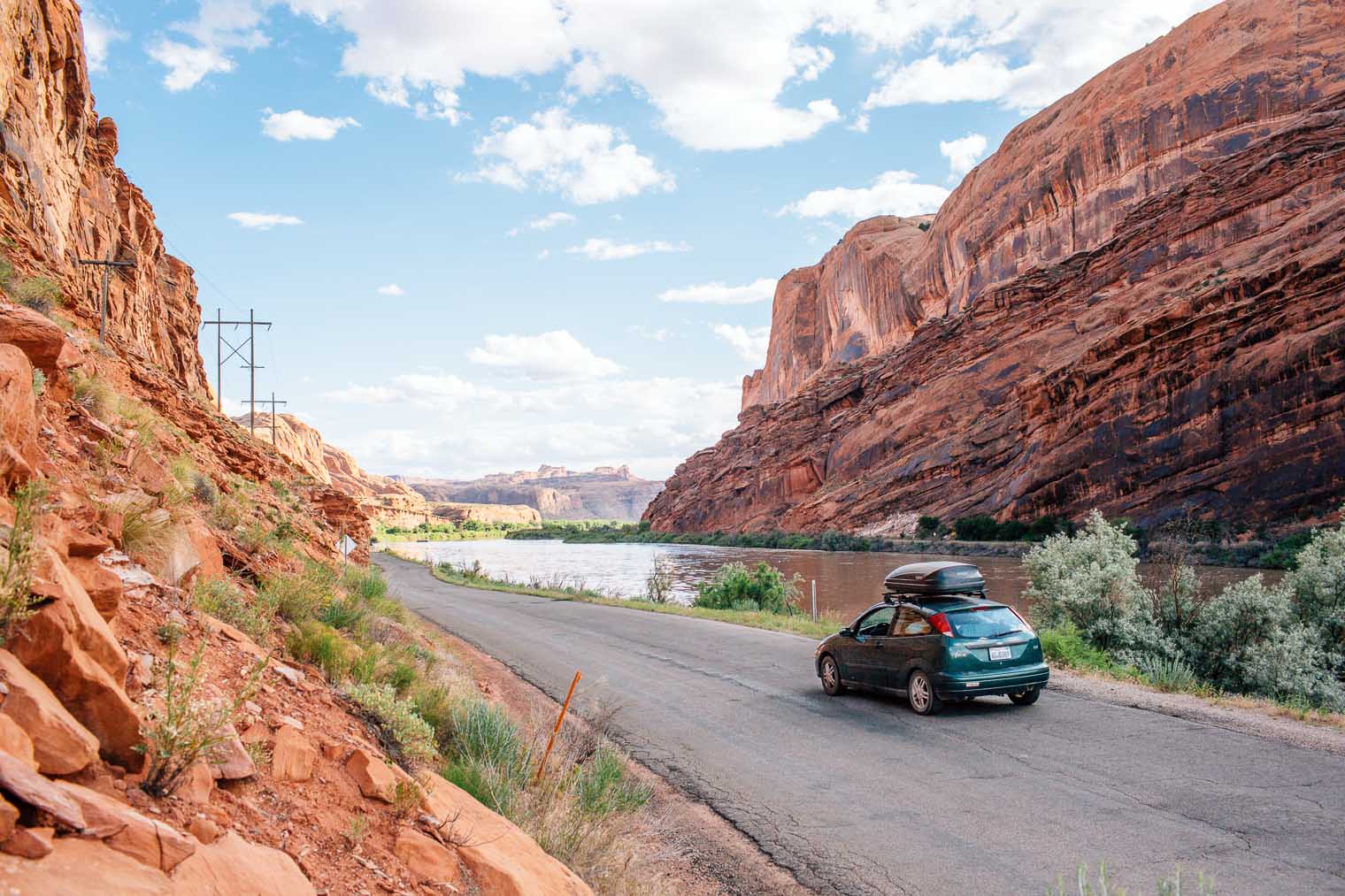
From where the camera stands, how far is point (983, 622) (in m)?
10.0

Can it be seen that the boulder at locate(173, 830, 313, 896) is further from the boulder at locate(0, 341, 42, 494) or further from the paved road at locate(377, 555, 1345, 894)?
the paved road at locate(377, 555, 1345, 894)

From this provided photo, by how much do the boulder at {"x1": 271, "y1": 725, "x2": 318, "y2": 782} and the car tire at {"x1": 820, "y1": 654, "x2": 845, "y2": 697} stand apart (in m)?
8.33

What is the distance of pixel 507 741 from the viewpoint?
666 centimetres

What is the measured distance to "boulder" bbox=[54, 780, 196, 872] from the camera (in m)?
2.46

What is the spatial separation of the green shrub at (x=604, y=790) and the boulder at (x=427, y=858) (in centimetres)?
210

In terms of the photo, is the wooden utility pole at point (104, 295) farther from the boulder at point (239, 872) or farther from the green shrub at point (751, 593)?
the green shrub at point (751, 593)

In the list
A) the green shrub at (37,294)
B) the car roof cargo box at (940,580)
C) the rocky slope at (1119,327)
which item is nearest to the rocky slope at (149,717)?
the green shrub at (37,294)

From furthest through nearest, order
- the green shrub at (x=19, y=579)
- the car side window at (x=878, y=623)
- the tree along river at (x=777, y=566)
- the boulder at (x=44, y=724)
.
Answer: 1. the tree along river at (x=777, y=566)
2. the car side window at (x=878, y=623)
3. the green shrub at (x=19, y=579)
4. the boulder at (x=44, y=724)

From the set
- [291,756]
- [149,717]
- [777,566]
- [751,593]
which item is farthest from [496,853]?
[777,566]

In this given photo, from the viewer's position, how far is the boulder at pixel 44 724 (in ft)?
8.59

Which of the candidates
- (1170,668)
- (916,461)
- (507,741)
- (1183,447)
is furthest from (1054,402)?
(507,741)

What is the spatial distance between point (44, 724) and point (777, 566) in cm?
5427

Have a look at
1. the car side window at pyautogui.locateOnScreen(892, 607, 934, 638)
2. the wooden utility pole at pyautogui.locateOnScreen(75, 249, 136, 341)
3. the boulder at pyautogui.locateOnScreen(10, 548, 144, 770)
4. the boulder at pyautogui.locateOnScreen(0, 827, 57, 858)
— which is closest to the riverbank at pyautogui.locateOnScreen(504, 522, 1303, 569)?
the car side window at pyautogui.locateOnScreen(892, 607, 934, 638)

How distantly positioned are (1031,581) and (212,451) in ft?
57.2
